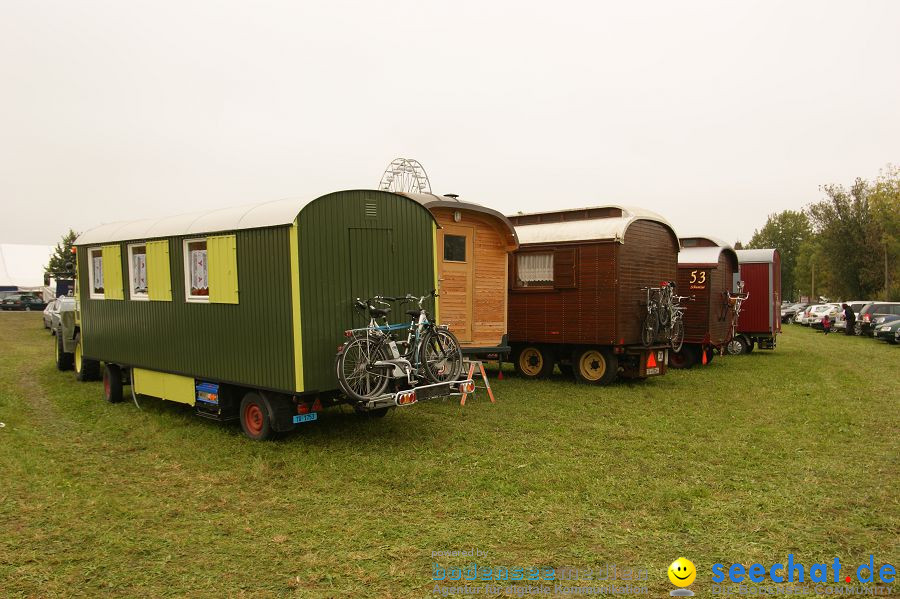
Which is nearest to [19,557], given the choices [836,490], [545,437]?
[545,437]

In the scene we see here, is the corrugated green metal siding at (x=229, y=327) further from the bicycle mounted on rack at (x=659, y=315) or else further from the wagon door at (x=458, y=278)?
the bicycle mounted on rack at (x=659, y=315)

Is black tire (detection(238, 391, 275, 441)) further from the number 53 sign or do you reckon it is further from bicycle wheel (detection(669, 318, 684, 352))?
the number 53 sign

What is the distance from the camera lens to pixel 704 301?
54.0ft

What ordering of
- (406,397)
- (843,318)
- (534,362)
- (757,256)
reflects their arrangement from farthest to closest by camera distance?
(843,318) < (757,256) < (534,362) < (406,397)

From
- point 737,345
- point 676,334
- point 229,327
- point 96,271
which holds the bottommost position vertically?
point 737,345

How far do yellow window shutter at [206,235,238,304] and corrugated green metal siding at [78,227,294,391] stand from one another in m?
0.11

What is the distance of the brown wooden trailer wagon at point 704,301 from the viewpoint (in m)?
16.5

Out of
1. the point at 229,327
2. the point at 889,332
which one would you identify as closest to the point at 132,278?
the point at 229,327

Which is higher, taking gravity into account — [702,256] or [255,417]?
[702,256]

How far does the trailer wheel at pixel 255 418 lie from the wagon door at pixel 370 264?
1610 millimetres

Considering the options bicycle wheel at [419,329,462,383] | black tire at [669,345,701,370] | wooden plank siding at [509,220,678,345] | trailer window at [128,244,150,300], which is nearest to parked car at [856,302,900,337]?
black tire at [669,345,701,370]

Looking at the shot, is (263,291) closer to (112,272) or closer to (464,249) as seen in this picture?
(112,272)

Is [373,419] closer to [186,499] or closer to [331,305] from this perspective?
[331,305]

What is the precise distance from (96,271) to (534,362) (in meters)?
8.74
